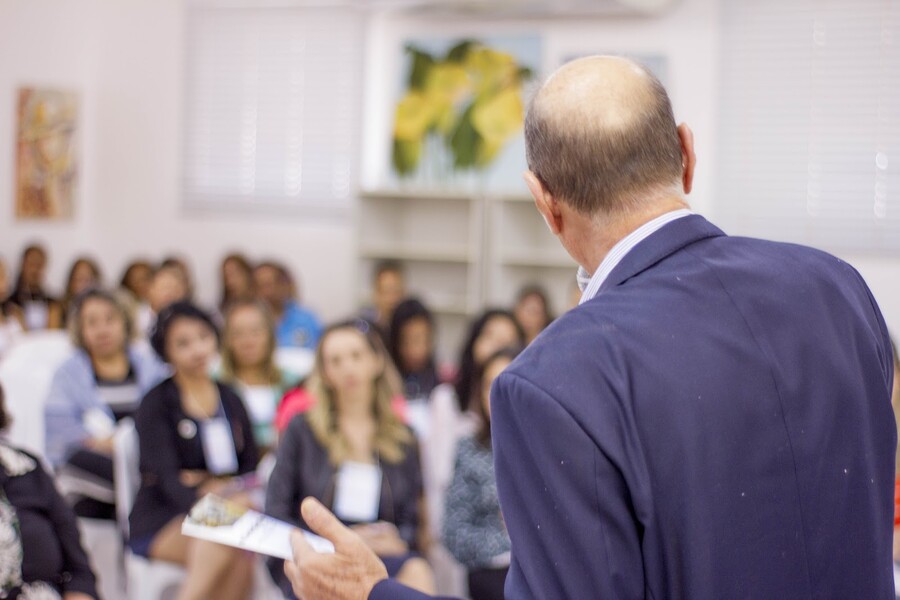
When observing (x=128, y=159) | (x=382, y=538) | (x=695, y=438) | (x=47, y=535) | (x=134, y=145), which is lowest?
(x=382, y=538)

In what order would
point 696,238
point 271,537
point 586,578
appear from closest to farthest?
Answer: point 586,578 → point 696,238 → point 271,537

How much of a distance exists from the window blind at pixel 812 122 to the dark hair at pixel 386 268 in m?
2.22

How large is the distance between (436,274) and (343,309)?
0.85m

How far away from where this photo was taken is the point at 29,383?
4.69 metres

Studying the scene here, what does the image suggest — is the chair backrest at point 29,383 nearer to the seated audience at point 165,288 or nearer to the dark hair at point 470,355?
the dark hair at point 470,355

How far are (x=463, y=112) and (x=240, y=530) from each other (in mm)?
5946

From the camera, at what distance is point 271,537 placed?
5.53 feet

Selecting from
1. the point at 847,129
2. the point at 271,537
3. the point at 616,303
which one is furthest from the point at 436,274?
the point at 616,303

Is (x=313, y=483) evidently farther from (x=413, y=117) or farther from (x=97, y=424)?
(x=413, y=117)

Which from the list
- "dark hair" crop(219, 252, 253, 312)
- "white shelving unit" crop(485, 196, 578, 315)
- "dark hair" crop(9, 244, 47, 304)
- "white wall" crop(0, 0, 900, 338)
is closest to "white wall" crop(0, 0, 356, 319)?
"white wall" crop(0, 0, 900, 338)

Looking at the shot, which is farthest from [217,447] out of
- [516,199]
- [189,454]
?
[516,199]

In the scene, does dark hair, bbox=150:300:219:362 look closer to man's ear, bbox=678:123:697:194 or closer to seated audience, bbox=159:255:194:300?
seated audience, bbox=159:255:194:300

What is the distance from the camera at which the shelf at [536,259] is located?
6.94 meters

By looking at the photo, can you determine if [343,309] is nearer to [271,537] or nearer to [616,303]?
[271,537]
